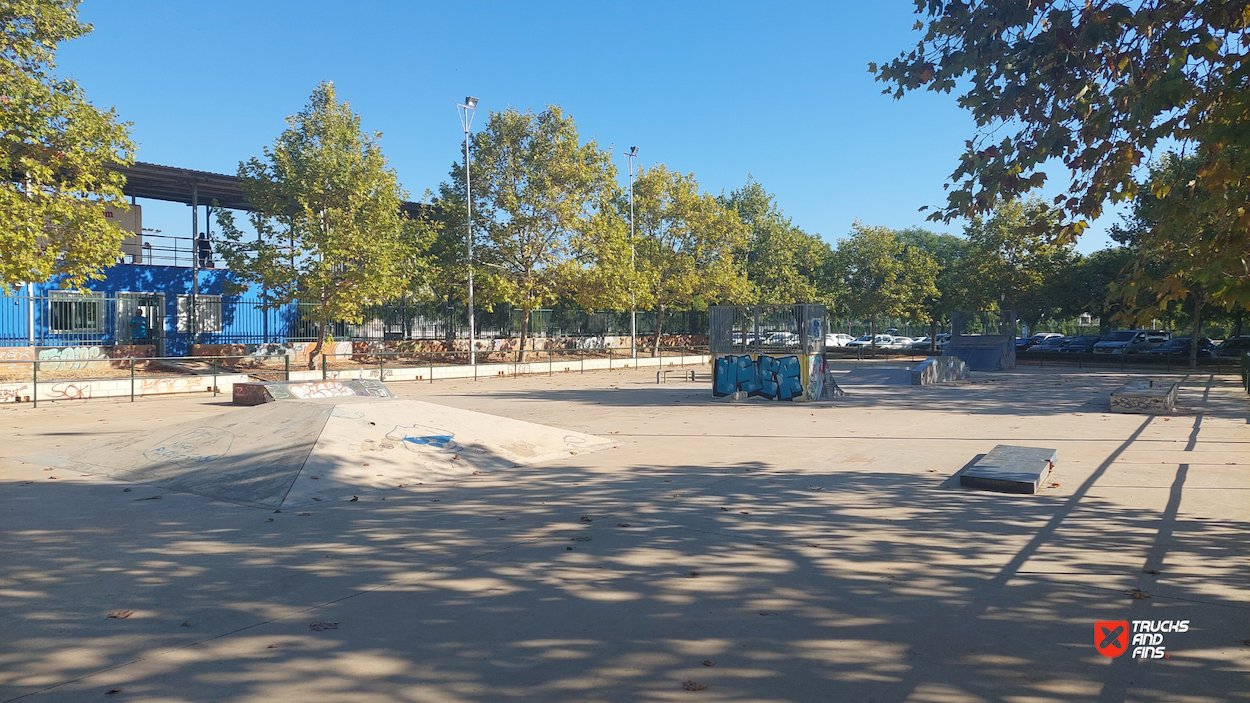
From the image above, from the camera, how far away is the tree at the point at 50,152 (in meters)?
17.1

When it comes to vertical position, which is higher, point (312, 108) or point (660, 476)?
point (312, 108)

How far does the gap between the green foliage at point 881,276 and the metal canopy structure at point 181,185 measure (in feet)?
91.3

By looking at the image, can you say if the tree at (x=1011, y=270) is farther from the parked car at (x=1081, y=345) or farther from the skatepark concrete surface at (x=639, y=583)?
the skatepark concrete surface at (x=639, y=583)

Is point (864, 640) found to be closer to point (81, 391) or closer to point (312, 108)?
point (81, 391)

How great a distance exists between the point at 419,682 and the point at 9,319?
32447 mm

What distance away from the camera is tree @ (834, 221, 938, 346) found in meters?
49.0

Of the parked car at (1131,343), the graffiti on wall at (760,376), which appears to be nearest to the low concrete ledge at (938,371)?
the graffiti on wall at (760,376)

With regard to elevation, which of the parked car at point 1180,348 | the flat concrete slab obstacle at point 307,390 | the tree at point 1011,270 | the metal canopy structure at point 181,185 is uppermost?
the metal canopy structure at point 181,185

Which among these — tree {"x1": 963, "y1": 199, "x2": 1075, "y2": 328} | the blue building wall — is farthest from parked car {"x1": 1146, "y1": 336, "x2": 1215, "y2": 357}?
the blue building wall

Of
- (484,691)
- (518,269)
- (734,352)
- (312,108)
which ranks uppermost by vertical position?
(312,108)

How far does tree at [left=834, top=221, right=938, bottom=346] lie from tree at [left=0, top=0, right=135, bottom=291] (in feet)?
136

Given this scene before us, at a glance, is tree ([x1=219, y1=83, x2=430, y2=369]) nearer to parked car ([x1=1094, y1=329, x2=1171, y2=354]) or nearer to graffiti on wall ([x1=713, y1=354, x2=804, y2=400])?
graffiti on wall ([x1=713, y1=354, x2=804, y2=400])

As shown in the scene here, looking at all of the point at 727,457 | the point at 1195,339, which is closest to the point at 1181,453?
the point at 727,457

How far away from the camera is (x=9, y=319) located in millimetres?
28297
